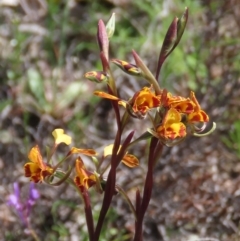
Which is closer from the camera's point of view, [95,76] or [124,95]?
[95,76]

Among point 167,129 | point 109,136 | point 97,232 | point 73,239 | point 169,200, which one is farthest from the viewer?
point 109,136

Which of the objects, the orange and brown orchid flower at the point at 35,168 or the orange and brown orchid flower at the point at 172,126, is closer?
the orange and brown orchid flower at the point at 172,126

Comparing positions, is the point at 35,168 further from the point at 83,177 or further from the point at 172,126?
the point at 172,126

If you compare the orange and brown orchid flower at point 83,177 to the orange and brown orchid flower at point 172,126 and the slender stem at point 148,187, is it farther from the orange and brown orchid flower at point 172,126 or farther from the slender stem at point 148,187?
the orange and brown orchid flower at point 172,126

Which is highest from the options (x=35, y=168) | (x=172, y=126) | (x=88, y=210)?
(x=172, y=126)

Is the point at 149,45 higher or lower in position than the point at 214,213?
higher

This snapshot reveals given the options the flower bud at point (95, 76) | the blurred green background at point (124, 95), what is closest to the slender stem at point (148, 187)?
the flower bud at point (95, 76)

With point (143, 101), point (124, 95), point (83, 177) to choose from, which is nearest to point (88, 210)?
point (83, 177)

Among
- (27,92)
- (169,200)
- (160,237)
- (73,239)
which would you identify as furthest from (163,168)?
(27,92)

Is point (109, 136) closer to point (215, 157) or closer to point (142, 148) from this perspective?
point (142, 148)
